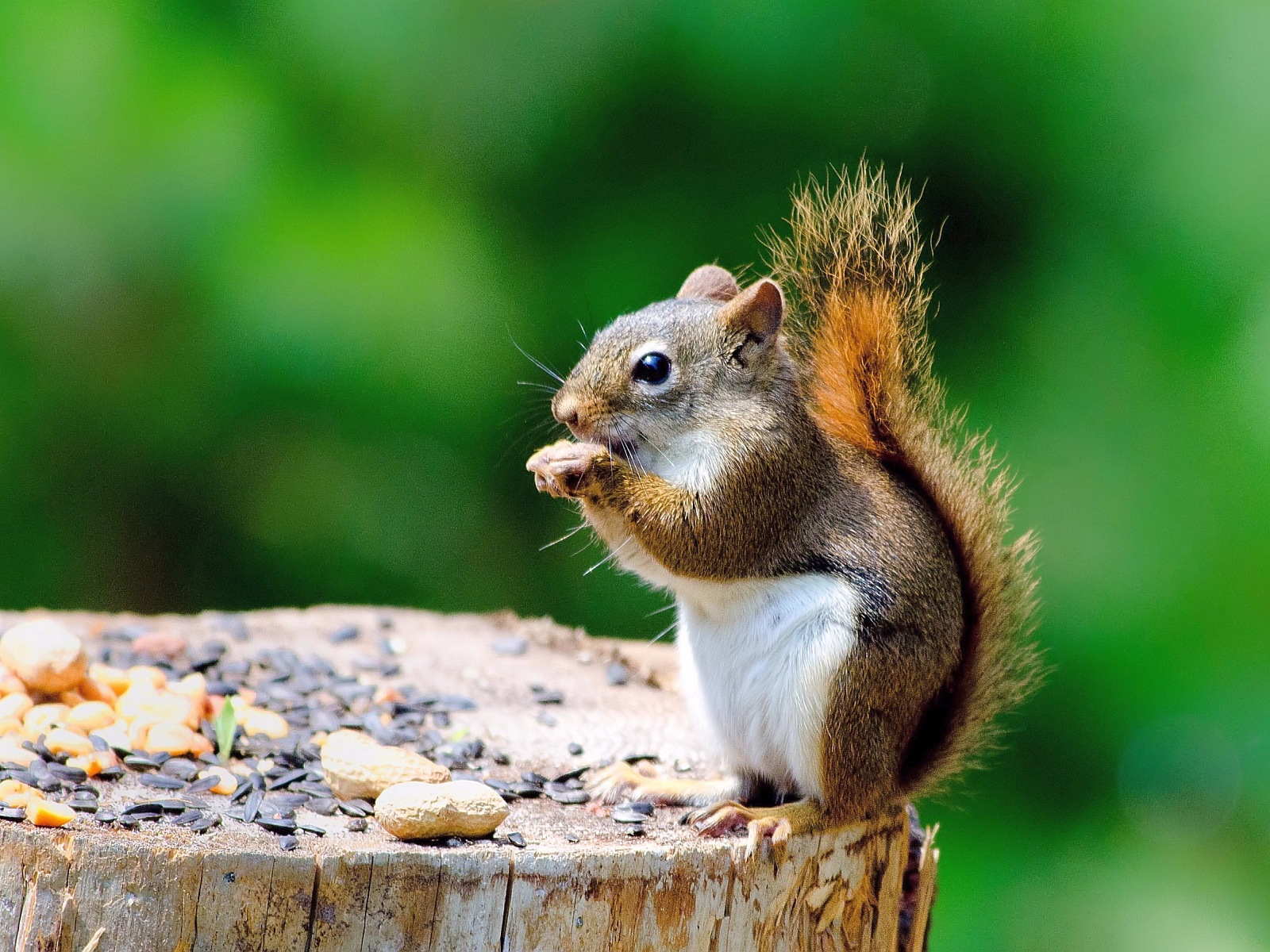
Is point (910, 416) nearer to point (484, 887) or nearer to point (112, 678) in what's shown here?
point (484, 887)

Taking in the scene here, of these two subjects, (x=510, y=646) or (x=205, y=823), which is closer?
(x=205, y=823)

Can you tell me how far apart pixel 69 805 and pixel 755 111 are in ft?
7.45

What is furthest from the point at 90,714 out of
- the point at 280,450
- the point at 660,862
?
the point at 280,450

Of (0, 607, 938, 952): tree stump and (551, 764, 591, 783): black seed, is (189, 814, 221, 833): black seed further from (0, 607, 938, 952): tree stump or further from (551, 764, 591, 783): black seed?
(551, 764, 591, 783): black seed

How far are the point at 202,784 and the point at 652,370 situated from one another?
2.69 feet

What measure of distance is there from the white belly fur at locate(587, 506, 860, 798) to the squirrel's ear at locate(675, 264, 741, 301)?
481mm

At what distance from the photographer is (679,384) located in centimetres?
187

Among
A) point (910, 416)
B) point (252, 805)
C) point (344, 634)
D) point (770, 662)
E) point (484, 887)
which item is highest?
point (910, 416)

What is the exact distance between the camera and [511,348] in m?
3.29

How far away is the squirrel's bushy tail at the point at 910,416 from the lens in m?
1.91

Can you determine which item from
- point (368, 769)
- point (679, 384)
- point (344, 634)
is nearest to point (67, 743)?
point (368, 769)

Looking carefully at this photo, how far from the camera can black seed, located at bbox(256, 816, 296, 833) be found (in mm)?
1548

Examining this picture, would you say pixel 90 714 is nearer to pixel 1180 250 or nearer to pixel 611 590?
pixel 611 590

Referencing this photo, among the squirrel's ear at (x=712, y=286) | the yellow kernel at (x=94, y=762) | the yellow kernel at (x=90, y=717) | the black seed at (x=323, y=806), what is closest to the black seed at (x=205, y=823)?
the black seed at (x=323, y=806)
